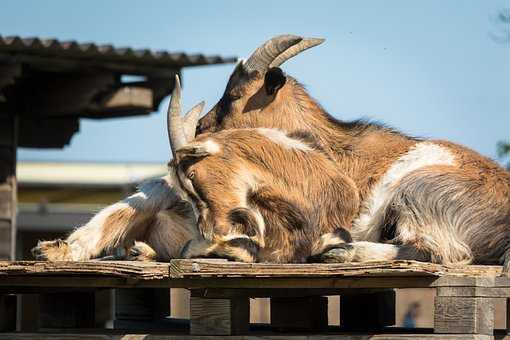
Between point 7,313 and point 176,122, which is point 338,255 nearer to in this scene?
point 176,122

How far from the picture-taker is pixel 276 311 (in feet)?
23.0

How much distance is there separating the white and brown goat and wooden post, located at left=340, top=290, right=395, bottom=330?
605mm

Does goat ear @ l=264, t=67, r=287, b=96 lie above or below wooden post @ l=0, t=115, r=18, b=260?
above

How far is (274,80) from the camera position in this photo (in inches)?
298

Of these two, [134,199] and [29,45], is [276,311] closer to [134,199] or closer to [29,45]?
[134,199]

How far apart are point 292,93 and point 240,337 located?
2.23m

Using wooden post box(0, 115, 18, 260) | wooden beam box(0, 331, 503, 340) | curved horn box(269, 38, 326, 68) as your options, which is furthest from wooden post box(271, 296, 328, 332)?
wooden post box(0, 115, 18, 260)

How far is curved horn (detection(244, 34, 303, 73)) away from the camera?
24.0 feet

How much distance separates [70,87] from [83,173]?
15191 millimetres

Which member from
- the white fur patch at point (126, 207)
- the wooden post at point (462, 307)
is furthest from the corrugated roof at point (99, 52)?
the wooden post at point (462, 307)

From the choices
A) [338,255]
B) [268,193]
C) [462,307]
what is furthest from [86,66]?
[462,307]

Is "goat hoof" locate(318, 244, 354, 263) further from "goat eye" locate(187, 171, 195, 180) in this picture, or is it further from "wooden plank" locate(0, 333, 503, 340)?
"goat eye" locate(187, 171, 195, 180)

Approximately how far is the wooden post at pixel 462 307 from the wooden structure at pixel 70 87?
535 centimetres

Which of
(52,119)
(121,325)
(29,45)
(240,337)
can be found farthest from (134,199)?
(52,119)
